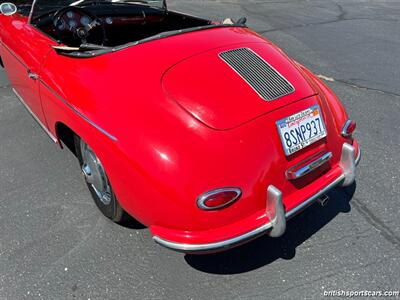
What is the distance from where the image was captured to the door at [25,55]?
113 inches

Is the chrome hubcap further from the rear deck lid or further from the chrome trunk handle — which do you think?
the chrome trunk handle

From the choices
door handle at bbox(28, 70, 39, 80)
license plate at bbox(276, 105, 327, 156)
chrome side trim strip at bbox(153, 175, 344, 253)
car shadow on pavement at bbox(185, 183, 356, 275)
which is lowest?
car shadow on pavement at bbox(185, 183, 356, 275)

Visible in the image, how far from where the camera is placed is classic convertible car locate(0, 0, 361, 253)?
1.84m

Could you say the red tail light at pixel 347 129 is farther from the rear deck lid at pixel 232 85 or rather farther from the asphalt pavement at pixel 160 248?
the asphalt pavement at pixel 160 248

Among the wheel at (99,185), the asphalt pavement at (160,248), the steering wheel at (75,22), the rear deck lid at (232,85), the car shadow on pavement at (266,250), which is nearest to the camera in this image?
the rear deck lid at (232,85)

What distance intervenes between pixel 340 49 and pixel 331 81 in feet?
6.35

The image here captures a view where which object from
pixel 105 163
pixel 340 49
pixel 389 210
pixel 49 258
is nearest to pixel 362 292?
pixel 389 210

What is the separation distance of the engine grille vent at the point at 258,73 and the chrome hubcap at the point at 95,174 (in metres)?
1.15

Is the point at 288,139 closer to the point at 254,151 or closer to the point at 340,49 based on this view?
the point at 254,151

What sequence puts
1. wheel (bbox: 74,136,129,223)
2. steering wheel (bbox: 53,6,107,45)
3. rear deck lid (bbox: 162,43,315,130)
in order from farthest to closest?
steering wheel (bbox: 53,6,107,45)
wheel (bbox: 74,136,129,223)
rear deck lid (bbox: 162,43,315,130)

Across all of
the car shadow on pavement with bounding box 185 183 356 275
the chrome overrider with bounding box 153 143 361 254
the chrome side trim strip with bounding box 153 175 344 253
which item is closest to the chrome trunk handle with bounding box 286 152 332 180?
the chrome overrider with bounding box 153 143 361 254

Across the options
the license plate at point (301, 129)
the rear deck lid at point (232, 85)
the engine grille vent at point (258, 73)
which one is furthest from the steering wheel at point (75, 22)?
the license plate at point (301, 129)

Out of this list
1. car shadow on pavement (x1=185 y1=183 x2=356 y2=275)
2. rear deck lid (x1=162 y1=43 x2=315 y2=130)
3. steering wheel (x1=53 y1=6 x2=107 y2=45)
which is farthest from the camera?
steering wheel (x1=53 y1=6 x2=107 y2=45)

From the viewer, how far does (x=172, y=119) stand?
6.46 ft
